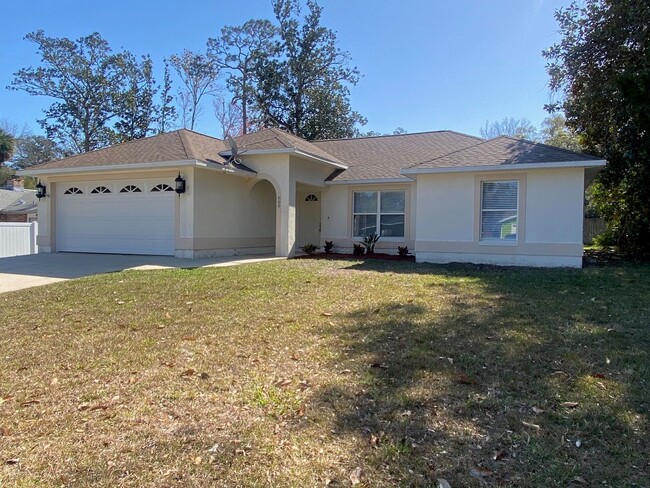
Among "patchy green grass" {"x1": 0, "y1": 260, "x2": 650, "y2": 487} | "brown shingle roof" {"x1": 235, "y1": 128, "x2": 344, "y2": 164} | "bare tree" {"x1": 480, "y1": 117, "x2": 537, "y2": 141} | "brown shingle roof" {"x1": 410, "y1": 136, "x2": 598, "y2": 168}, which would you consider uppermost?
"bare tree" {"x1": 480, "y1": 117, "x2": 537, "y2": 141}

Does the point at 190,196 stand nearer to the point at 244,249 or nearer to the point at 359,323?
the point at 244,249

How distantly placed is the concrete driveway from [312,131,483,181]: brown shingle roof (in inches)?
237

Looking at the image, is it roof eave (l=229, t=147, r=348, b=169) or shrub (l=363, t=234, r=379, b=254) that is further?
shrub (l=363, t=234, r=379, b=254)

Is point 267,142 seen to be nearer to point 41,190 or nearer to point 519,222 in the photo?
point 41,190

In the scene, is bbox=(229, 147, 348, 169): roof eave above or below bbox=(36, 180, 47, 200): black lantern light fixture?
above

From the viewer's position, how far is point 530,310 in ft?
21.4

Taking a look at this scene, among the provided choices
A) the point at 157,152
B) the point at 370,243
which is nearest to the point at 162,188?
the point at 157,152

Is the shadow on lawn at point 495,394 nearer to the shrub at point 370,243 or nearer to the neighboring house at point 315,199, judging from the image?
the neighboring house at point 315,199

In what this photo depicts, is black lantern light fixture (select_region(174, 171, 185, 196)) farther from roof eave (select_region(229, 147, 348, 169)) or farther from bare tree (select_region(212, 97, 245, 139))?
bare tree (select_region(212, 97, 245, 139))

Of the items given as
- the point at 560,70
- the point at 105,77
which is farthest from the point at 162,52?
the point at 560,70

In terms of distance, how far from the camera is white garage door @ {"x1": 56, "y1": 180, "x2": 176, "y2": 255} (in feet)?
Answer: 46.3

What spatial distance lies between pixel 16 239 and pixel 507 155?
18.1 metres

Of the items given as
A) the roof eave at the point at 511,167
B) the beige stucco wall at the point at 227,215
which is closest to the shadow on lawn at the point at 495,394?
the roof eave at the point at 511,167

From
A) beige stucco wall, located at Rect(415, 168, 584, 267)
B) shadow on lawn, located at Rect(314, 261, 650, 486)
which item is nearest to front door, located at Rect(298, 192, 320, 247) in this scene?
beige stucco wall, located at Rect(415, 168, 584, 267)
